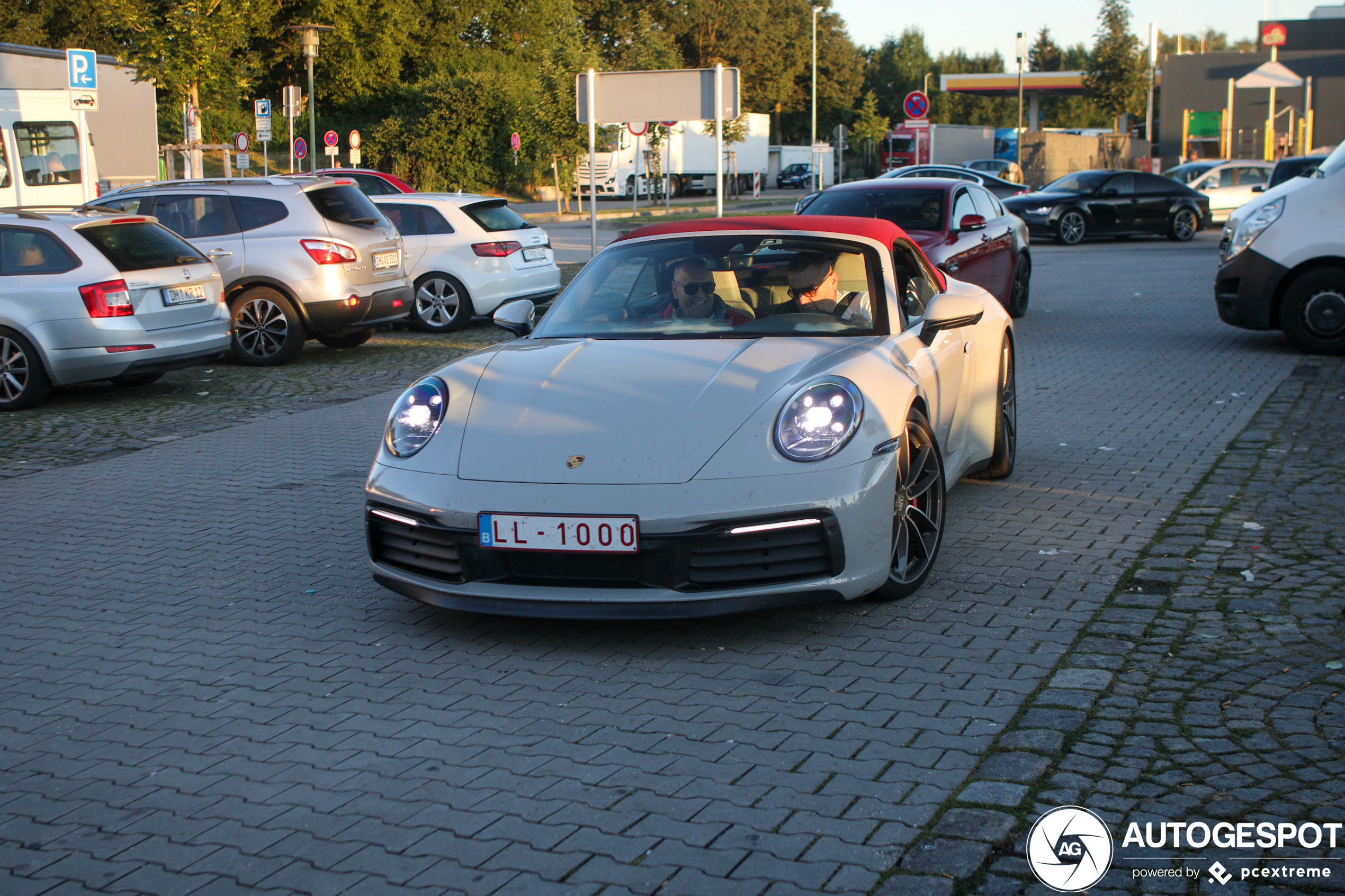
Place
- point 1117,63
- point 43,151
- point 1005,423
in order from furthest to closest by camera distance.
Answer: point 1117,63
point 43,151
point 1005,423

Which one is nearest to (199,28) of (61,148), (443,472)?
(61,148)

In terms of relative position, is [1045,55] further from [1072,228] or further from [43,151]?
[43,151]

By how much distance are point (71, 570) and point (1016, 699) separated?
4.19 metres

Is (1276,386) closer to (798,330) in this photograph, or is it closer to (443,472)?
(798,330)

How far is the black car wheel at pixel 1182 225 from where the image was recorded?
90.5ft

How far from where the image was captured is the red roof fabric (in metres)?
5.67

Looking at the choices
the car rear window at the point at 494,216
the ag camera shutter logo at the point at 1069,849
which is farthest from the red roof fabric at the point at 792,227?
the car rear window at the point at 494,216

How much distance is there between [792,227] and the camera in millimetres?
5695

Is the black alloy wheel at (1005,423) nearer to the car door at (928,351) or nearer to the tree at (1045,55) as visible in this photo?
the car door at (928,351)

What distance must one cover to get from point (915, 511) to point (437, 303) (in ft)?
35.6

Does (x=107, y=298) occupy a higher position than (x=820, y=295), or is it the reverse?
(x=820, y=295)

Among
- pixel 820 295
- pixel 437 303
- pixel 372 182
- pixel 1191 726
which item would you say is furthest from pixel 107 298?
pixel 372 182

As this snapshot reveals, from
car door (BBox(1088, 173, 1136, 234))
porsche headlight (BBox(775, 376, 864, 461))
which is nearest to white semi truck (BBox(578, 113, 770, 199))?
car door (BBox(1088, 173, 1136, 234))

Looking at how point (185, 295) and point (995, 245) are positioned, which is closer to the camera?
point (185, 295)
